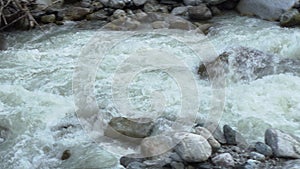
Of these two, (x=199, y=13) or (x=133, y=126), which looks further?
(x=199, y=13)

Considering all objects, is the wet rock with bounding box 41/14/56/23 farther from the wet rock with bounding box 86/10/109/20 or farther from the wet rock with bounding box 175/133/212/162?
the wet rock with bounding box 175/133/212/162

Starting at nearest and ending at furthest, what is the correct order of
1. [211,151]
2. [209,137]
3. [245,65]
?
[211,151] → [209,137] → [245,65]

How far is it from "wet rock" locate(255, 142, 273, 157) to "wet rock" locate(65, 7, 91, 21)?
390 centimetres

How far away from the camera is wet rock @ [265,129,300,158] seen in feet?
10.7

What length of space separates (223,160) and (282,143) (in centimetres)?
48

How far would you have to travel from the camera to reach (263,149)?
3.32 metres

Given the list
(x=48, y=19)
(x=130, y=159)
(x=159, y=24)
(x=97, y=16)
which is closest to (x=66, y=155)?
(x=130, y=159)

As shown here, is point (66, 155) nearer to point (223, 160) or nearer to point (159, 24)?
point (223, 160)

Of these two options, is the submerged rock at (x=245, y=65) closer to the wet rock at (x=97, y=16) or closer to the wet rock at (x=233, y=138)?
the wet rock at (x=233, y=138)

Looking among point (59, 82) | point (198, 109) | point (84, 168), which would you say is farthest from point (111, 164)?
point (59, 82)

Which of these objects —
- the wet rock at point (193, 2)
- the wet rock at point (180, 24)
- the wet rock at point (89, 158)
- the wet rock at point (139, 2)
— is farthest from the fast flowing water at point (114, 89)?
the wet rock at point (139, 2)

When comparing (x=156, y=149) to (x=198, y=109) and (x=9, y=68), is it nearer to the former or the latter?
(x=198, y=109)

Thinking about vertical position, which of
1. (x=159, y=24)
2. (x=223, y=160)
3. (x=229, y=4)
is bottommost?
(x=223, y=160)

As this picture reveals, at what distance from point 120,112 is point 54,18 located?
2.93 metres
